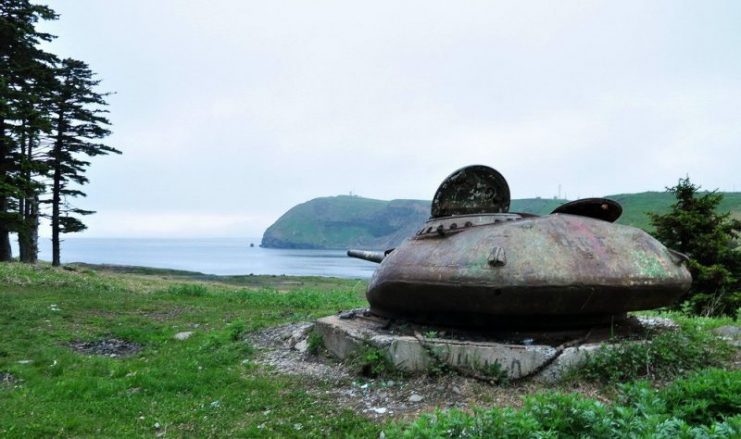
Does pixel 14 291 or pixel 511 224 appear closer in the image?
pixel 511 224

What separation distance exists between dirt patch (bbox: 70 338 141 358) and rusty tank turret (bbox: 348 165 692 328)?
4178 millimetres

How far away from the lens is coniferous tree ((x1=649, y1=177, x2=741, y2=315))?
11.0 m

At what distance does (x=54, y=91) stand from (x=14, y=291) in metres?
14.3

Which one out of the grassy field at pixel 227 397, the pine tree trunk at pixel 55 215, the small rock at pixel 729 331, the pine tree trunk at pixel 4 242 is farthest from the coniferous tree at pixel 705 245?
the pine tree trunk at pixel 55 215

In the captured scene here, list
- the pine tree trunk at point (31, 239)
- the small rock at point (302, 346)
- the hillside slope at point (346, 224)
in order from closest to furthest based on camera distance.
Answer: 1. the small rock at point (302, 346)
2. the pine tree trunk at point (31, 239)
3. the hillside slope at point (346, 224)

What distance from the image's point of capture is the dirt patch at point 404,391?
4.86 metres

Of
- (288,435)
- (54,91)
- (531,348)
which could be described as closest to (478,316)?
(531,348)

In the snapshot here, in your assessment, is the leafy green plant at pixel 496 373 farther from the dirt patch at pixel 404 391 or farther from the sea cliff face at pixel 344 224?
the sea cliff face at pixel 344 224

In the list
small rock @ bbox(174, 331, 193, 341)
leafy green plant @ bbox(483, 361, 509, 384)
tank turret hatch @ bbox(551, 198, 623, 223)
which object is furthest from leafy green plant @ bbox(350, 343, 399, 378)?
small rock @ bbox(174, 331, 193, 341)

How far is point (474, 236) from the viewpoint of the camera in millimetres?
5953

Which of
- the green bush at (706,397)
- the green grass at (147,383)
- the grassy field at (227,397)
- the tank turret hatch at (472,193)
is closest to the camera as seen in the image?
the grassy field at (227,397)

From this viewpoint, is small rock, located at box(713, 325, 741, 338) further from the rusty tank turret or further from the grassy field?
the rusty tank turret

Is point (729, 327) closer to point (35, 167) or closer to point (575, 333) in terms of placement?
point (575, 333)

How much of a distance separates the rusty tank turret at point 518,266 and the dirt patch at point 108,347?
4178 mm
